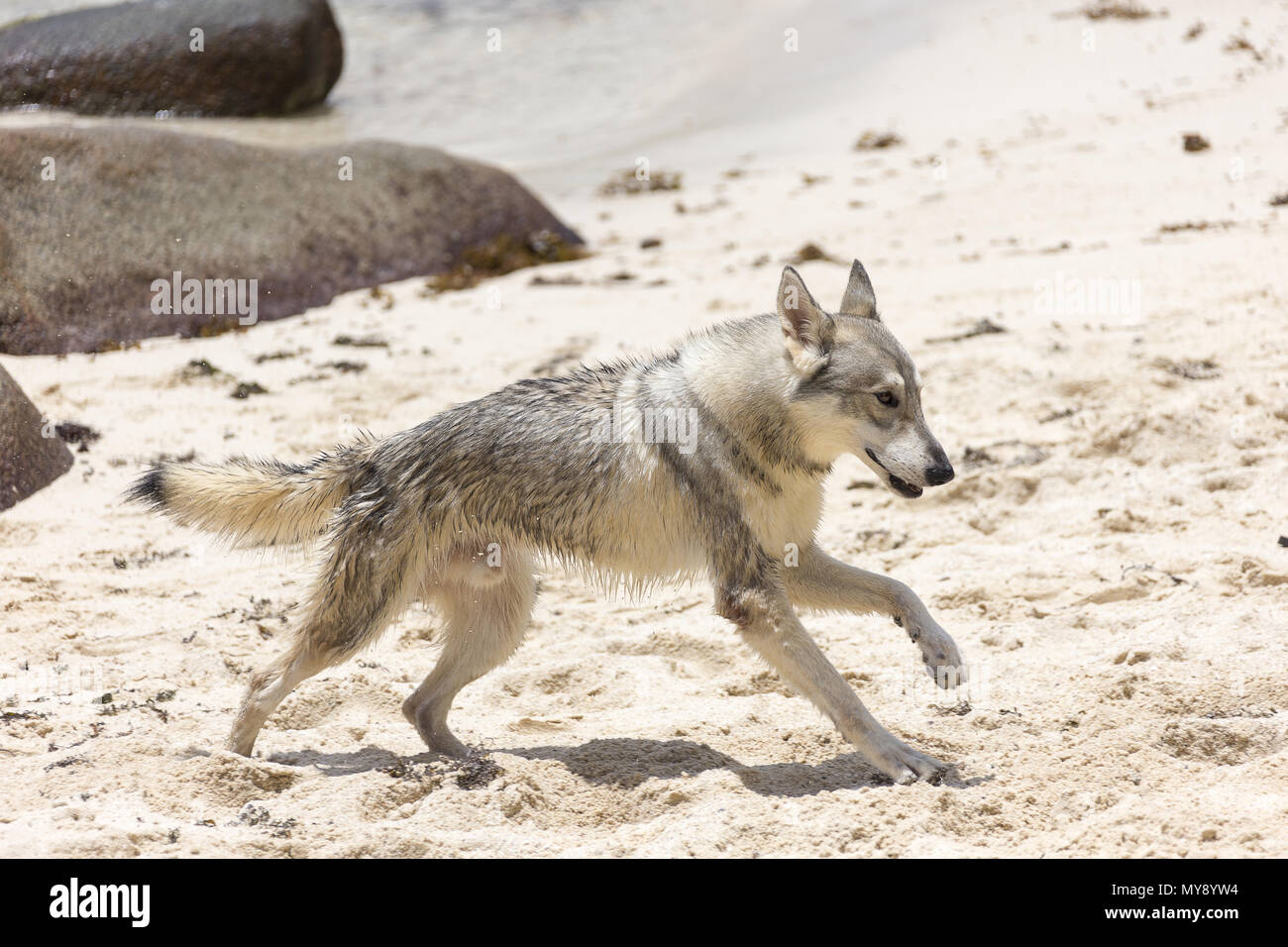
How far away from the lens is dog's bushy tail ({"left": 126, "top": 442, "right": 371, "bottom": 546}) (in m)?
5.17

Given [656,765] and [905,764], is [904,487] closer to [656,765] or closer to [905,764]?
[905,764]

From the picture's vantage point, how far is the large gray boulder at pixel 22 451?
7426mm

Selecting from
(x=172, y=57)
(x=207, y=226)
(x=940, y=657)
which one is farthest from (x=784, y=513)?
(x=172, y=57)

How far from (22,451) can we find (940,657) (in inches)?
223

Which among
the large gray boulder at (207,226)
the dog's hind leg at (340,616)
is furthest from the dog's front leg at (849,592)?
the large gray boulder at (207,226)

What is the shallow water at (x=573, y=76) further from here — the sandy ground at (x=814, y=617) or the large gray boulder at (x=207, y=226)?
the sandy ground at (x=814, y=617)

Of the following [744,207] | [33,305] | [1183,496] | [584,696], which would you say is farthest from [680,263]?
[584,696]

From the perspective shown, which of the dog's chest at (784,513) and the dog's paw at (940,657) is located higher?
the dog's chest at (784,513)

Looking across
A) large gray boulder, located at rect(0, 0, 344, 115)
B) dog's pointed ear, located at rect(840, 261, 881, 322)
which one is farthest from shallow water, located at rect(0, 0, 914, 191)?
dog's pointed ear, located at rect(840, 261, 881, 322)

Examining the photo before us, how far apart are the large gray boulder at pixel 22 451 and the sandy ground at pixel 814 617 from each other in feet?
0.45

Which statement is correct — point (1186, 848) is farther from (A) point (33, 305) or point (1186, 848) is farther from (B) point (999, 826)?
(A) point (33, 305)

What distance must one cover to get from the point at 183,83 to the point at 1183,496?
16.9 meters

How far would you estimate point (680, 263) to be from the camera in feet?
41.1

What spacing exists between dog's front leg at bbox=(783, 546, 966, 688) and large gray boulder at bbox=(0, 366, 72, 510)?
4.91 metres
